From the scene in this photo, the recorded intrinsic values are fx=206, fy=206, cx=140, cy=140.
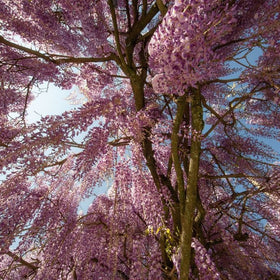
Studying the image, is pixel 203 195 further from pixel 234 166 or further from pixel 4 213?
pixel 4 213

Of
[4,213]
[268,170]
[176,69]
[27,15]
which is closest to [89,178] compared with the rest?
[4,213]

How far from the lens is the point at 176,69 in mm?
1164

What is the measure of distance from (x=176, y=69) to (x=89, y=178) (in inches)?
74.7

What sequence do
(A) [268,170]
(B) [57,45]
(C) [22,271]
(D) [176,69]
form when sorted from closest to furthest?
(D) [176,69] < (B) [57,45] < (A) [268,170] < (C) [22,271]

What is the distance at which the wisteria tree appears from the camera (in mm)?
1407

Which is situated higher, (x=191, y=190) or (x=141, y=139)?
(x=141, y=139)

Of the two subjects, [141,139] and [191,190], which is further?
[141,139]

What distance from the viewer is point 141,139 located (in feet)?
6.51

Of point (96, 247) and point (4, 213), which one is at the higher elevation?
point (4, 213)

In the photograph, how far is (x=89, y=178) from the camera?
2.61 m

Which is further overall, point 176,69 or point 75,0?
point 75,0

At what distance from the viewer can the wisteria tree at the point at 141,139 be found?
1407mm

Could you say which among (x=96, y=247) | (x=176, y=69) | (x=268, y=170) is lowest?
(x=96, y=247)

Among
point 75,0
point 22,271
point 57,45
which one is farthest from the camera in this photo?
point 22,271
